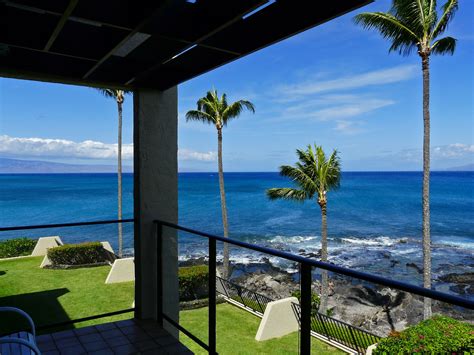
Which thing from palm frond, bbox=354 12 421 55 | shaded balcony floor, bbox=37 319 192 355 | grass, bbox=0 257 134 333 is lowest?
grass, bbox=0 257 134 333

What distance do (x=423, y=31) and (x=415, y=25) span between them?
373mm

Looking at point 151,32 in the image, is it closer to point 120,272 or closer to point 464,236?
point 120,272

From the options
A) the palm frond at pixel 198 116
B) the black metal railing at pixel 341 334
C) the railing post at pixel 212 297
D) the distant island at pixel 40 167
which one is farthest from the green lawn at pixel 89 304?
the distant island at pixel 40 167

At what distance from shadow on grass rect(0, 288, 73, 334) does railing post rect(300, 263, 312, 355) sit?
23.9ft

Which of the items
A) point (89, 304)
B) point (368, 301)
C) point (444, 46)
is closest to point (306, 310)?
point (89, 304)

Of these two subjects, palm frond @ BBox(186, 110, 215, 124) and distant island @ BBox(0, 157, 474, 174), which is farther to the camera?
distant island @ BBox(0, 157, 474, 174)

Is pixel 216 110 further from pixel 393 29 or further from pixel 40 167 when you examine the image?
pixel 40 167

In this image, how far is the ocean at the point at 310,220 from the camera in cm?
2912

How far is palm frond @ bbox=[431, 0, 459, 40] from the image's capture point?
1270 cm

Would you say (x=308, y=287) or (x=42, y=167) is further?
(x=42, y=167)

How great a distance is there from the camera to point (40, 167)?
111188 mm

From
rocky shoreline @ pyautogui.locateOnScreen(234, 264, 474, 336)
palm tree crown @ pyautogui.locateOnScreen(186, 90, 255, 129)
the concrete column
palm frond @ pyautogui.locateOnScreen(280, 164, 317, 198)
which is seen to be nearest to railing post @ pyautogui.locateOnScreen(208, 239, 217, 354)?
the concrete column

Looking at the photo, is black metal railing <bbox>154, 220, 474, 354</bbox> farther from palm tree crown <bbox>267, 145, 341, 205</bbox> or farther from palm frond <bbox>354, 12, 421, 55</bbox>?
palm tree crown <bbox>267, 145, 341, 205</bbox>

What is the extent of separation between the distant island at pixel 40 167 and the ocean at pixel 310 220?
150ft
